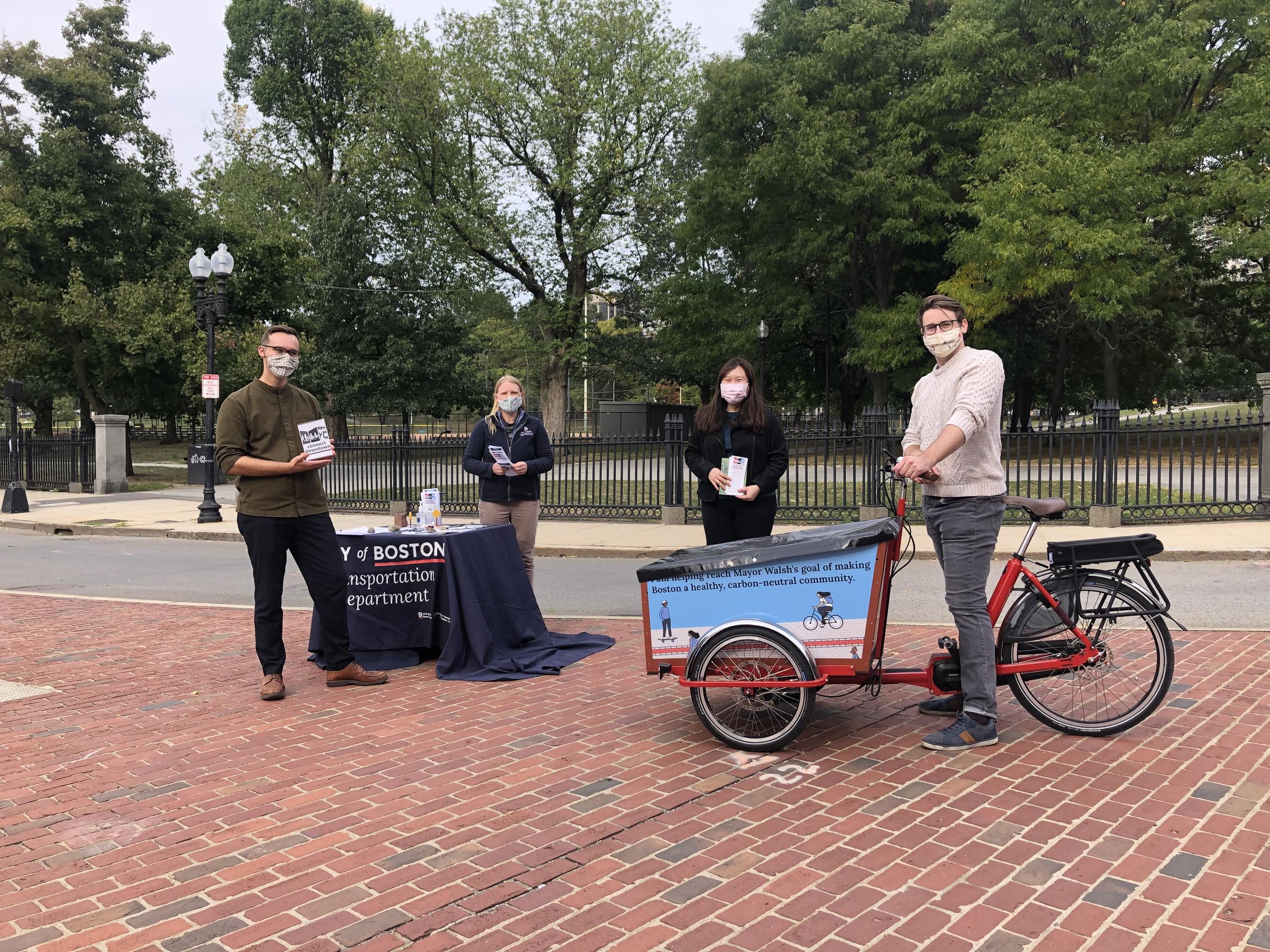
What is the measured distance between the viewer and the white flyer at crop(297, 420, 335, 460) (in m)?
5.66

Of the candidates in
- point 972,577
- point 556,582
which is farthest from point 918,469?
point 556,582

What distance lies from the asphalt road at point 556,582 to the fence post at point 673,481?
10.6 ft

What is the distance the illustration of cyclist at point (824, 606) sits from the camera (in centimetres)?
457

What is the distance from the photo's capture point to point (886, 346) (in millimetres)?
29422

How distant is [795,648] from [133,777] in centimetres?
321

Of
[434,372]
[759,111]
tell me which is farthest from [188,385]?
[759,111]

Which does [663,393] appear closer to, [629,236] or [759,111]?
[629,236]

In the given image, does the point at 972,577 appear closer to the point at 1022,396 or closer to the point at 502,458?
the point at 502,458

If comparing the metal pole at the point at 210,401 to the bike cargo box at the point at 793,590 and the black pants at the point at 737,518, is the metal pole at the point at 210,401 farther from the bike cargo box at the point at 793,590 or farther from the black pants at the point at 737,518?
the bike cargo box at the point at 793,590

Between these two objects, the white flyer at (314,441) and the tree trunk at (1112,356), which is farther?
the tree trunk at (1112,356)

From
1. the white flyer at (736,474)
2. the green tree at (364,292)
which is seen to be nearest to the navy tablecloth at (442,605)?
the white flyer at (736,474)

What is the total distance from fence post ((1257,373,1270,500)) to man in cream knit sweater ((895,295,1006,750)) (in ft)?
38.7

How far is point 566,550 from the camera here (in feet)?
44.1

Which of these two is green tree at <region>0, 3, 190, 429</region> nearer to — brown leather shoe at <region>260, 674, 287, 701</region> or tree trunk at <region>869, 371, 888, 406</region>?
tree trunk at <region>869, 371, 888, 406</region>
